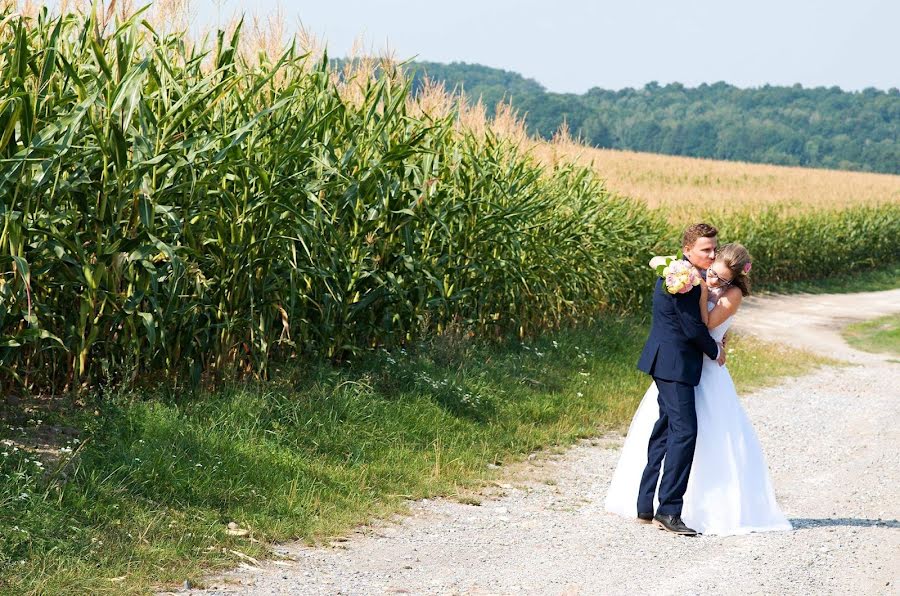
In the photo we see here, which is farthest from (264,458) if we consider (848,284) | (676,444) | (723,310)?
(848,284)

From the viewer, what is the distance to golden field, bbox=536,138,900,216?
1861 cm

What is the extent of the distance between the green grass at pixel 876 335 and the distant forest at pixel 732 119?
256 feet

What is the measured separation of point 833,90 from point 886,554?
17418 cm

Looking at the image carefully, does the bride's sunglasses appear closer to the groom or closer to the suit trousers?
the groom

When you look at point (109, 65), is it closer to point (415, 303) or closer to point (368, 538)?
point (368, 538)

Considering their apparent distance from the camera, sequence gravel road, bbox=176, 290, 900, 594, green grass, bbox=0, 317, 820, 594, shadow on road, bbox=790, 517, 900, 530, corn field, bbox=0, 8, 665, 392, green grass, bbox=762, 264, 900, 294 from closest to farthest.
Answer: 1. green grass, bbox=0, 317, 820, 594
2. gravel road, bbox=176, 290, 900, 594
3. corn field, bbox=0, 8, 665, 392
4. shadow on road, bbox=790, 517, 900, 530
5. green grass, bbox=762, 264, 900, 294

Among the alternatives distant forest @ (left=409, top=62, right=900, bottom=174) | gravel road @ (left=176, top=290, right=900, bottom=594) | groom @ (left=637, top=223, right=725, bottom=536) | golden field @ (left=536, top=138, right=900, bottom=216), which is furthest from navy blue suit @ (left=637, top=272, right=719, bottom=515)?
distant forest @ (left=409, top=62, right=900, bottom=174)

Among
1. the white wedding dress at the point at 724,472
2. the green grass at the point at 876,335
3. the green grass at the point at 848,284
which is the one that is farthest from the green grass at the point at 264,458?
the green grass at the point at 848,284

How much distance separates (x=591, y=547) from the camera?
245 inches

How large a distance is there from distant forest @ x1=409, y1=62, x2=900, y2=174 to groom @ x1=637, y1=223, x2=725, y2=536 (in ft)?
305

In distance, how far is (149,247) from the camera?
6.63 m

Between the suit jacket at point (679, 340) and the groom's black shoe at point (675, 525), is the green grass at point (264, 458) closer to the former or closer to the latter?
the groom's black shoe at point (675, 525)

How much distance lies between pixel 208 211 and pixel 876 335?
16.0 meters

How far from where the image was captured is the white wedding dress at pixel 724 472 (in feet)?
21.8
